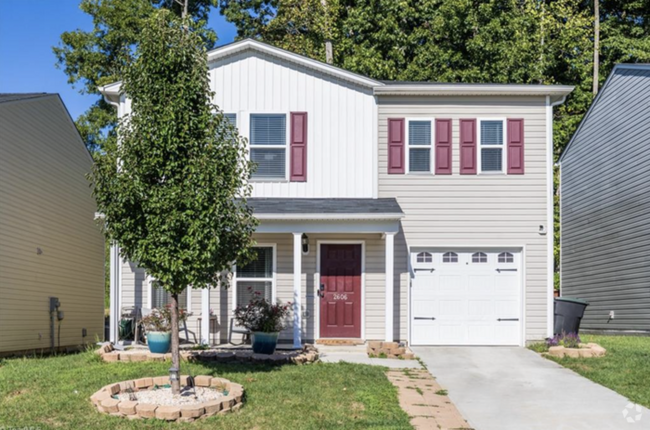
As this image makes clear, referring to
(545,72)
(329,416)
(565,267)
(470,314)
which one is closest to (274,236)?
(470,314)

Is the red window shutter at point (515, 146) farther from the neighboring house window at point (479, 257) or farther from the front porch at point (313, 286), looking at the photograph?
the front porch at point (313, 286)

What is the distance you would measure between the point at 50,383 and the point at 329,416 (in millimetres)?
3815

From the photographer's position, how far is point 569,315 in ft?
42.9

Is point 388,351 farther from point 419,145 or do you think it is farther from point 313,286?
point 419,145

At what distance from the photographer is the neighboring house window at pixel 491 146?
13.4 metres

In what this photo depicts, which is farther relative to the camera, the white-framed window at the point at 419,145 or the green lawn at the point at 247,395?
the white-framed window at the point at 419,145

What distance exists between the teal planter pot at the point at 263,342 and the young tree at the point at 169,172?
2.86 meters

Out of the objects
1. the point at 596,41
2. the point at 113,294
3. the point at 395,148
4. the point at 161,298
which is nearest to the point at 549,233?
the point at 395,148

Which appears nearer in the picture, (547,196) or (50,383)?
(50,383)

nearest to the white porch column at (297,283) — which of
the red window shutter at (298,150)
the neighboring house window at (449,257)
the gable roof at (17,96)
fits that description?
the red window shutter at (298,150)

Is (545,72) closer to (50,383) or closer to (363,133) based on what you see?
(363,133)

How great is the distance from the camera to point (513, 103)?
1346cm

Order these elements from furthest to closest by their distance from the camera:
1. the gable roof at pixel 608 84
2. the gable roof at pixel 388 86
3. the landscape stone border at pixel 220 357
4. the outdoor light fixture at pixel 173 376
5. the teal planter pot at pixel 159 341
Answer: the gable roof at pixel 608 84 < the gable roof at pixel 388 86 < the teal planter pot at pixel 159 341 < the landscape stone border at pixel 220 357 < the outdoor light fixture at pixel 173 376

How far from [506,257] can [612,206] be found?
19.9ft
